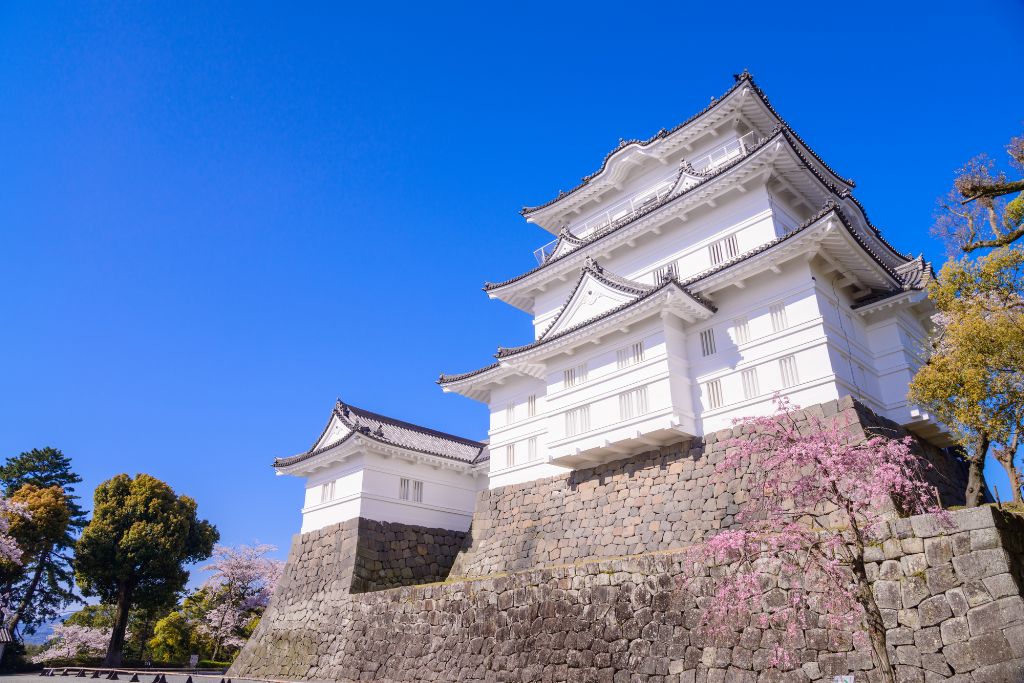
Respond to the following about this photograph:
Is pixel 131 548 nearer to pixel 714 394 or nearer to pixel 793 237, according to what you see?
pixel 714 394

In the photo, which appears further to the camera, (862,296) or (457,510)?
(457,510)

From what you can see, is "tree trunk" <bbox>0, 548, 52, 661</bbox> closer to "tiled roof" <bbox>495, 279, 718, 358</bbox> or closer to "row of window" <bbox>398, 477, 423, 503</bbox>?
"row of window" <bbox>398, 477, 423, 503</bbox>

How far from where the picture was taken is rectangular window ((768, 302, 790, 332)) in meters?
16.7

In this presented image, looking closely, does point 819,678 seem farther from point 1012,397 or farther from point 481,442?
point 481,442

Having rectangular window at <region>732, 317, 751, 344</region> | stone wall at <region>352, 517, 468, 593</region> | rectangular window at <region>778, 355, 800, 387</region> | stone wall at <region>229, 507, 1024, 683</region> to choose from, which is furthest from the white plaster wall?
rectangular window at <region>778, 355, 800, 387</region>

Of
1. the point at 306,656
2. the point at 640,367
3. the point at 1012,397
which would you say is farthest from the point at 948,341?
the point at 306,656

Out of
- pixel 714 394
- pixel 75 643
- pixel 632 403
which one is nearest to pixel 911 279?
pixel 714 394

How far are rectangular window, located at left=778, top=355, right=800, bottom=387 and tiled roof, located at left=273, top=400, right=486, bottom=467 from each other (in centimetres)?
1412

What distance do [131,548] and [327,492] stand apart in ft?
42.7

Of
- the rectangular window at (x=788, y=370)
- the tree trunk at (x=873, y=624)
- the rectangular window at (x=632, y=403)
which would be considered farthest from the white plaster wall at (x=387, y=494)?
the tree trunk at (x=873, y=624)

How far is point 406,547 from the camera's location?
23.8m

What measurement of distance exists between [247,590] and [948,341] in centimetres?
3231

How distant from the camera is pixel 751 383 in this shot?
55.0ft

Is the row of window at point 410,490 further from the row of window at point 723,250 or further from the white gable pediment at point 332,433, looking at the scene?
the row of window at point 723,250
